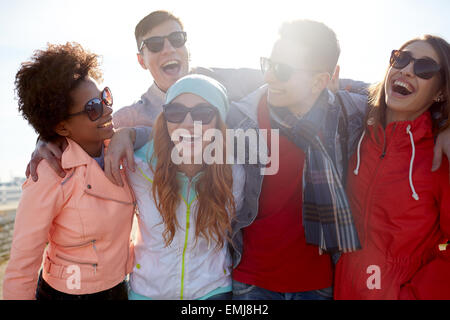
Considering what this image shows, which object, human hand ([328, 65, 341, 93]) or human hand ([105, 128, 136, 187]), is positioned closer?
human hand ([105, 128, 136, 187])

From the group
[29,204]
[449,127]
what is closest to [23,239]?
[29,204]

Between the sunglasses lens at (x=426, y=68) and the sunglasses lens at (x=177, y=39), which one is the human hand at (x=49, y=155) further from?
the sunglasses lens at (x=426, y=68)

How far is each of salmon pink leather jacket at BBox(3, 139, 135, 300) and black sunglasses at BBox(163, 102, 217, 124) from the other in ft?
2.11

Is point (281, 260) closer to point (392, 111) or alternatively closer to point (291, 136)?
point (291, 136)

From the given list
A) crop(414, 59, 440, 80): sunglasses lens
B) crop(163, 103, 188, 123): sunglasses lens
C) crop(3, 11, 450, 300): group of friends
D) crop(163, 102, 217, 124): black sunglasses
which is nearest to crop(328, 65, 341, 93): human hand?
crop(3, 11, 450, 300): group of friends

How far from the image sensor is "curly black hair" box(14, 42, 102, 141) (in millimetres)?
2244

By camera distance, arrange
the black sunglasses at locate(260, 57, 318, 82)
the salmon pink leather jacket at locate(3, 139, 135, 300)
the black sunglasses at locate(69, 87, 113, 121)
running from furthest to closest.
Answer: the black sunglasses at locate(260, 57, 318, 82)
the black sunglasses at locate(69, 87, 113, 121)
the salmon pink leather jacket at locate(3, 139, 135, 300)

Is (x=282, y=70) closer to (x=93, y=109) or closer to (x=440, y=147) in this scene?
(x=440, y=147)

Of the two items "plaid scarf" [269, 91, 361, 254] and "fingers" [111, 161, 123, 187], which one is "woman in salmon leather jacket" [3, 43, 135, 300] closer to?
"fingers" [111, 161, 123, 187]

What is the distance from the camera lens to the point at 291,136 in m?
2.58

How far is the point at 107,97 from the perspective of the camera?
2.60 metres

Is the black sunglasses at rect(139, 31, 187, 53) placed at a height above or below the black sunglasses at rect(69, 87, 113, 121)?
above

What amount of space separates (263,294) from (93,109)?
76.2 inches

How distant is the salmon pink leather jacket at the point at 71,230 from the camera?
215 centimetres
